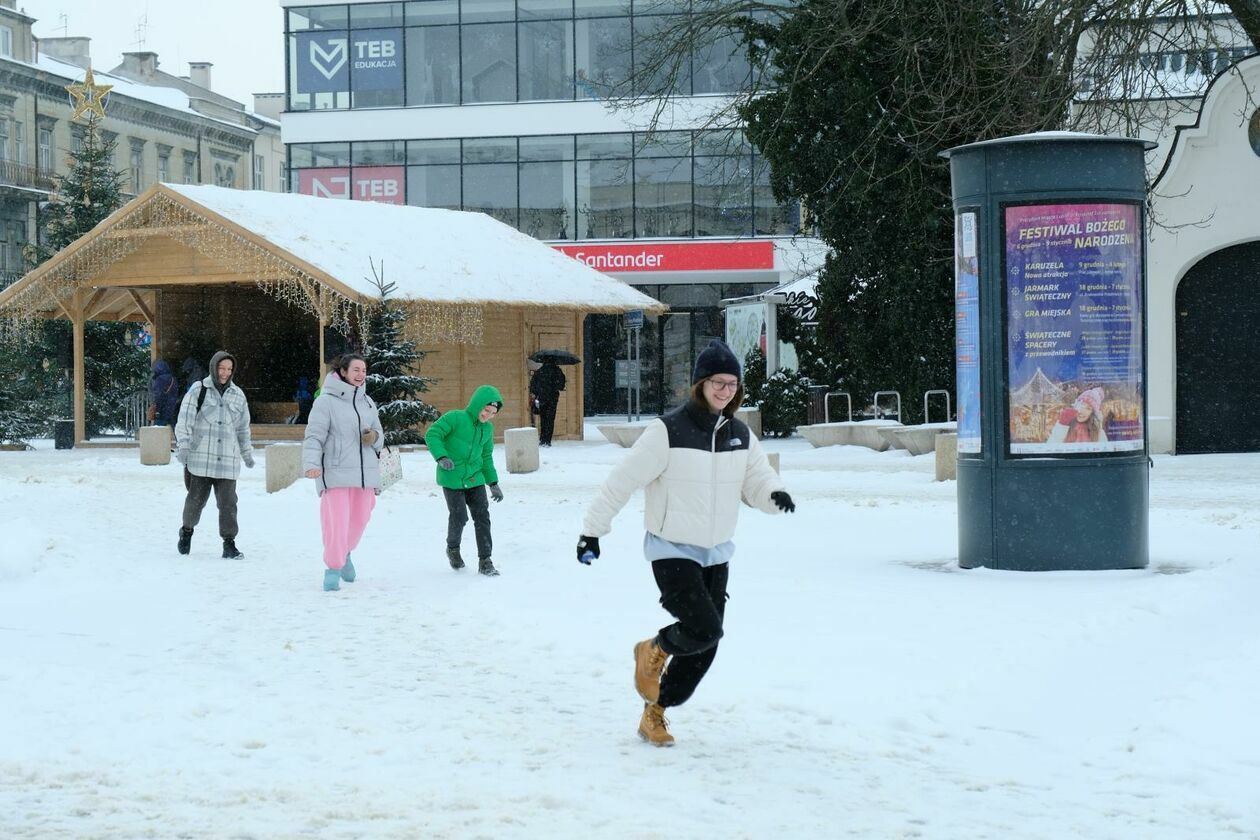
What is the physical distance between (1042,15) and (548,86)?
30801mm

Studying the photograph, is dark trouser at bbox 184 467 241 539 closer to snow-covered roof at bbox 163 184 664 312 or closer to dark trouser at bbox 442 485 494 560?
dark trouser at bbox 442 485 494 560

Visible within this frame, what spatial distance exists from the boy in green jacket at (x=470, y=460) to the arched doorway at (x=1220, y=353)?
14.1 m

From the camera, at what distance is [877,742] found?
22.6 feet

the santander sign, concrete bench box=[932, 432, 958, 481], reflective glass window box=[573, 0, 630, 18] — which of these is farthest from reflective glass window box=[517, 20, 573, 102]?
concrete bench box=[932, 432, 958, 481]

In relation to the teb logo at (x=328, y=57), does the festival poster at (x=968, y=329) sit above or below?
below

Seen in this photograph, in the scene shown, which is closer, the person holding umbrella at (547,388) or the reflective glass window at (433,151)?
the person holding umbrella at (547,388)

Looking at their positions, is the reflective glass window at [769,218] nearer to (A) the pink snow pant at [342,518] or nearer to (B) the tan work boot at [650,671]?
(A) the pink snow pant at [342,518]

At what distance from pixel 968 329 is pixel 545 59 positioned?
3460 cm

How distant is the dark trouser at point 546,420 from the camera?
1257 inches

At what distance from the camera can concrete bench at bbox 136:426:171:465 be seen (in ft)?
87.2

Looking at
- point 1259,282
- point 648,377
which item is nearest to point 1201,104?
point 1259,282

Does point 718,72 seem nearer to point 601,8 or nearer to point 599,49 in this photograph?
point 599,49

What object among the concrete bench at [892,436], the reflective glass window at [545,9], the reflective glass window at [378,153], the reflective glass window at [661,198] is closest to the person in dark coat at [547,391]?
the concrete bench at [892,436]

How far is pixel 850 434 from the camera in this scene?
27.5 metres
